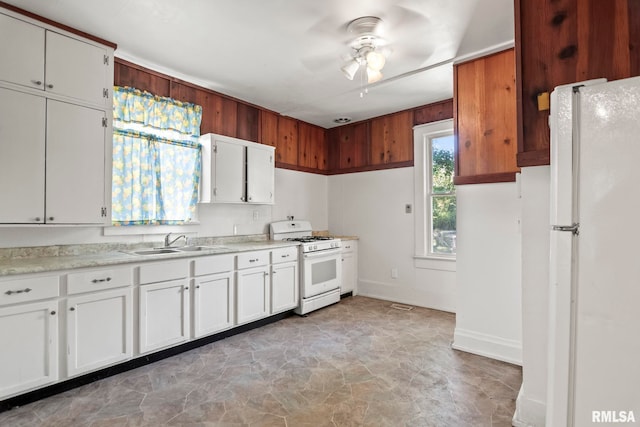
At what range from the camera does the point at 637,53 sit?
148 centimetres

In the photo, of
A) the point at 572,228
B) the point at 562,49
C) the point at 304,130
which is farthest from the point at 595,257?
the point at 304,130

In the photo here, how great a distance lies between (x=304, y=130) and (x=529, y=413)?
4265mm

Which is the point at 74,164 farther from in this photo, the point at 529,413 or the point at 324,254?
the point at 529,413

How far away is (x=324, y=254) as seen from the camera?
4.18m

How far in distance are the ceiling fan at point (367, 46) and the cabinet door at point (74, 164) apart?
2167 mm

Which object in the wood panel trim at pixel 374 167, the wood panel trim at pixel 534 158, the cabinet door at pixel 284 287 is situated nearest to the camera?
the wood panel trim at pixel 534 158

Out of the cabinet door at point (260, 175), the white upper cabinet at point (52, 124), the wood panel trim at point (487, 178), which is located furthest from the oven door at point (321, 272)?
the white upper cabinet at point (52, 124)

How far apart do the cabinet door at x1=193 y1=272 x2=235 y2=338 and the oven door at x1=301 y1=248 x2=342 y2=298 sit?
3.36 feet

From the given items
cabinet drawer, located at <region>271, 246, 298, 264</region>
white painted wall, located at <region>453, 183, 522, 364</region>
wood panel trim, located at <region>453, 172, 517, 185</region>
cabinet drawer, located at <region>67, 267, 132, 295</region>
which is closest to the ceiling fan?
wood panel trim, located at <region>453, 172, 517, 185</region>

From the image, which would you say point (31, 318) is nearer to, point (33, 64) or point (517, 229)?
point (33, 64)

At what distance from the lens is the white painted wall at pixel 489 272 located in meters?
2.67

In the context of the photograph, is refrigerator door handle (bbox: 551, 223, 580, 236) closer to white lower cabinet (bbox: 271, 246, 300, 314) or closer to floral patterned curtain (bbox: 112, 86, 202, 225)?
white lower cabinet (bbox: 271, 246, 300, 314)

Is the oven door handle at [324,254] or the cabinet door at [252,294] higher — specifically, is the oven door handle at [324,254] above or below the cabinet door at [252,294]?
above

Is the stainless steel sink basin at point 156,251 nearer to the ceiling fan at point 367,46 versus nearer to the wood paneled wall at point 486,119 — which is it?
the ceiling fan at point 367,46
